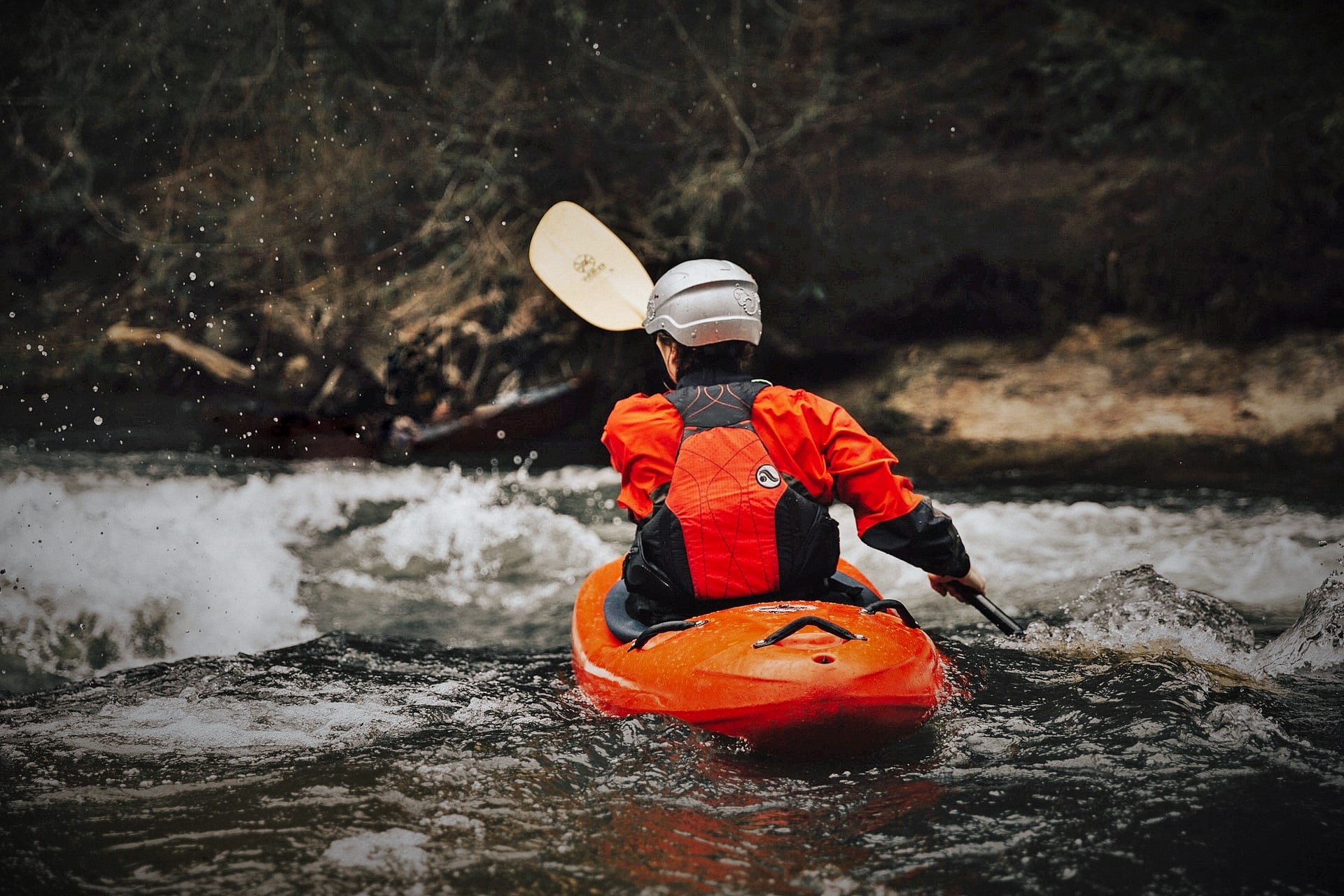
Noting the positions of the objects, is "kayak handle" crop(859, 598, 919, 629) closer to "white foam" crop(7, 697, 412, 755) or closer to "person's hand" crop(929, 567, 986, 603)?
"person's hand" crop(929, 567, 986, 603)

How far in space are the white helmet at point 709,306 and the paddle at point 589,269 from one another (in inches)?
40.5

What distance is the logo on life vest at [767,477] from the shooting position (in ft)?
7.90

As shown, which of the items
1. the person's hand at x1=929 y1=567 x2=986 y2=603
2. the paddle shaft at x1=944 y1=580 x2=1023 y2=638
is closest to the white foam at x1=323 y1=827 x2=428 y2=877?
the person's hand at x1=929 y1=567 x2=986 y2=603

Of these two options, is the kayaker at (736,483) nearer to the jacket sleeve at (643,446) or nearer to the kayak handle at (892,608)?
the jacket sleeve at (643,446)

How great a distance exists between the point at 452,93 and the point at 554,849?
8407 millimetres

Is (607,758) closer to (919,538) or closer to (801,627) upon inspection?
(801,627)

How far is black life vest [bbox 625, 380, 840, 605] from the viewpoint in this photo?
7.89ft

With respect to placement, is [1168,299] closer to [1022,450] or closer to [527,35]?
[1022,450]

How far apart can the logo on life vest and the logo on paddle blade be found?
172cm

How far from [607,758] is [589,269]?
7.07 ft

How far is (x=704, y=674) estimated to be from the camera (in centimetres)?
223

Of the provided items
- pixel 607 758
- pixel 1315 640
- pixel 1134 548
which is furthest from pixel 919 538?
pixel 1134 548

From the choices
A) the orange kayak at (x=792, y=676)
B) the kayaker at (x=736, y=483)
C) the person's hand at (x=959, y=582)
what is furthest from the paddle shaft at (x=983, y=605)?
the orange kayak at (x=792, y=676)

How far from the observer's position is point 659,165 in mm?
8781
